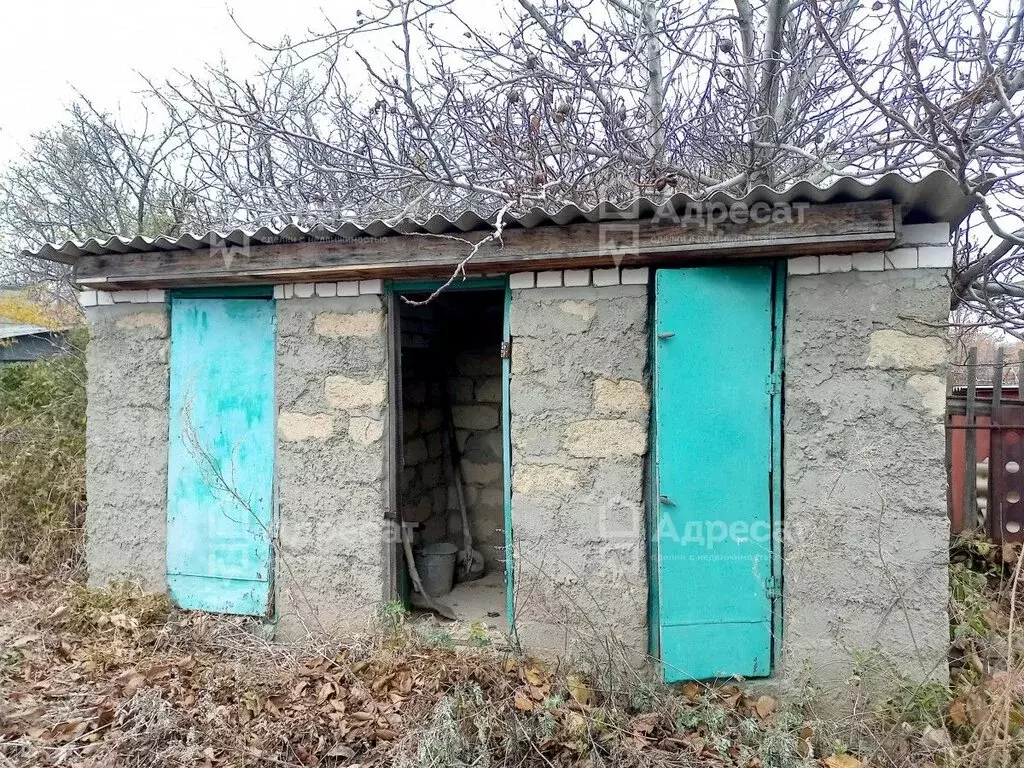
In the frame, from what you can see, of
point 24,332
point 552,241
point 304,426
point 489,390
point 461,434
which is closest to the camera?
point 552,241

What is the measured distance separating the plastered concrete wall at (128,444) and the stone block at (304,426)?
863 millimetres

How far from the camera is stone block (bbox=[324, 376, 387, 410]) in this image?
399 centimetres

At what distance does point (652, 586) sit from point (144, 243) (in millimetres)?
3500

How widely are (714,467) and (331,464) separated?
86.6 inches

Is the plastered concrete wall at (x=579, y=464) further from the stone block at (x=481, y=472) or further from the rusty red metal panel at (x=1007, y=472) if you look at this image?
the rusty red metal panel at (x=1007, y=472)

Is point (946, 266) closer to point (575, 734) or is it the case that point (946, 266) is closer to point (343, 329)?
point (575, 734)

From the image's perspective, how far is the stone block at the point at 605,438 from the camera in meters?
3.61

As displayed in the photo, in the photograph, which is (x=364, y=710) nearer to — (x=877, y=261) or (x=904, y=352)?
(x=904, y=352)

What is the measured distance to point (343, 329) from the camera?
406 centimetres

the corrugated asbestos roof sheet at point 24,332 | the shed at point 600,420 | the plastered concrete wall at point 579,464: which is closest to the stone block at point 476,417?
the shed at point 600,420

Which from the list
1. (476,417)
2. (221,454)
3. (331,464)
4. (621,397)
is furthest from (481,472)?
(621,397)

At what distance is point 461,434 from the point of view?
6.22 meters

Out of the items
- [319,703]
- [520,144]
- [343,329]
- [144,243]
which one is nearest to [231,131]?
[520,144]

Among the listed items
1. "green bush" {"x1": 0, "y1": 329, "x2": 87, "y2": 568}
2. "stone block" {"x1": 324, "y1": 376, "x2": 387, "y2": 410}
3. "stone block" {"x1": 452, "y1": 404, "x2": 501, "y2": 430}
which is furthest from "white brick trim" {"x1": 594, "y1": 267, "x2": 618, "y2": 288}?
"green bush" {"x1": 0, "y1": 329, "x2": 87, "y2": 568}
